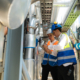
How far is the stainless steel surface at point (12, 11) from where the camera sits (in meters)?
0.40

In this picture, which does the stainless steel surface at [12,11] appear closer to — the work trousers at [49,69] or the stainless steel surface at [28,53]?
the stainless steel surface at [28,53]

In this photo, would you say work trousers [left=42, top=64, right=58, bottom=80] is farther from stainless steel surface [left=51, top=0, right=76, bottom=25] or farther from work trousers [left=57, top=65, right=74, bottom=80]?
stainless steel surface [left=51, top=0, right=76, bottom=25]

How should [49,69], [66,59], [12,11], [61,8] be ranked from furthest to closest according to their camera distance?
1. [61,8]
2. [49,69]
3. [66,59]
4. [12,11]

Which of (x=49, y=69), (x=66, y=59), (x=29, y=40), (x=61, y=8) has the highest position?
(x=61, y=8)

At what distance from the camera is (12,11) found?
1.37 feet

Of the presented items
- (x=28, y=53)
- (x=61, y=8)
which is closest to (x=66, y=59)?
(x=28, y=53)

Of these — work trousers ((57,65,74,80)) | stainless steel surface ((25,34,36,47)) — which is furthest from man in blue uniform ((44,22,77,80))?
stainless steel surface ((25,34,36,47))

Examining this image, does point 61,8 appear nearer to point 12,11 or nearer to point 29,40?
point 29,40

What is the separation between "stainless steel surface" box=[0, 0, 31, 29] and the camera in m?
0.40

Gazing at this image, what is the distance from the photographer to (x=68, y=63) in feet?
4.69

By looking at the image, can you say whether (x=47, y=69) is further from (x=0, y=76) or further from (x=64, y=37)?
(x=0, y=76)

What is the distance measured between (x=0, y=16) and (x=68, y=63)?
122cm

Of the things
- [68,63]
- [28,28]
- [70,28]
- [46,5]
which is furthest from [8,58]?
[70,28]

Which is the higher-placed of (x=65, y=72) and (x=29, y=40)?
(x=29, y=40)
